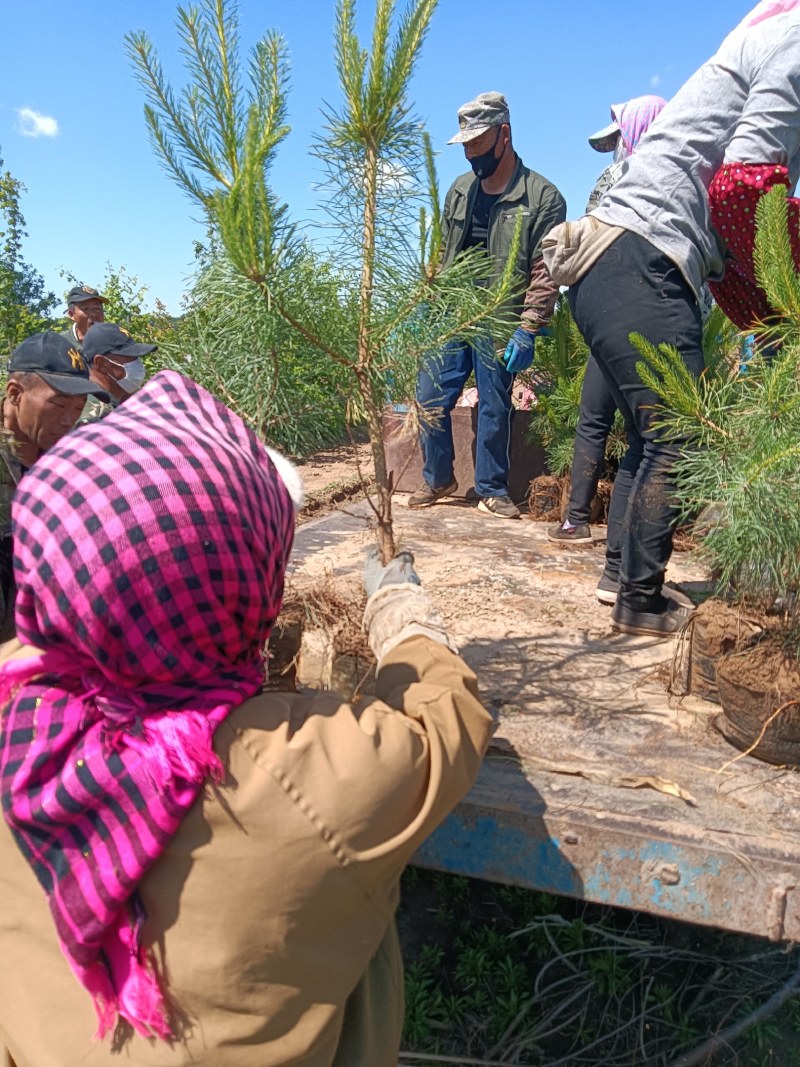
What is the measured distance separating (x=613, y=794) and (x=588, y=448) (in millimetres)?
2329

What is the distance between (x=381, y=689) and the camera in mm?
1225

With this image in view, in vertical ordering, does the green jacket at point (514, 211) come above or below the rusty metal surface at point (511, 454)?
above

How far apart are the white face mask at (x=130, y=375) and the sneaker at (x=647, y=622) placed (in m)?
2.19

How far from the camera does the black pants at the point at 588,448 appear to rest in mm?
3662

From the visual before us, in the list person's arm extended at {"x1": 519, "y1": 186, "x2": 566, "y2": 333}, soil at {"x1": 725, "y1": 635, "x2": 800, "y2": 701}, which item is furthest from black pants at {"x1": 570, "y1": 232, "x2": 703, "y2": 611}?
person's arm extended at {"x1": 519, "y1": 186, "x2": 566, "y2": 333}

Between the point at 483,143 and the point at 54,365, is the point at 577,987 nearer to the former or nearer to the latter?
the point at 54,365

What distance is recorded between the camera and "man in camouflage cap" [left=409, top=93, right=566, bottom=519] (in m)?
3.67

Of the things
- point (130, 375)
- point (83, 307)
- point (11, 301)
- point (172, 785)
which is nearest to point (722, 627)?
point (172, 785)

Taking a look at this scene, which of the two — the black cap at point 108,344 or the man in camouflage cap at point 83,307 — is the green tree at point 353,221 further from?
the man in camouflage cap at point 83,307

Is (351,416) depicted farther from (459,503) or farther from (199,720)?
(459,503)

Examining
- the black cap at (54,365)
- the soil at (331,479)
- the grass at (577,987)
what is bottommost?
the grass at (577,987)

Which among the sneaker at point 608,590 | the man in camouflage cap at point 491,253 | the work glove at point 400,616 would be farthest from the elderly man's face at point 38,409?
the sneaker at point 608,590

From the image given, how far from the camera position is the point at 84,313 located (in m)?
5.75

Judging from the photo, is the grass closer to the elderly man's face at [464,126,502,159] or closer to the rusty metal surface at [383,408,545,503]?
the rusty metal surface at [383,408,545,503]
